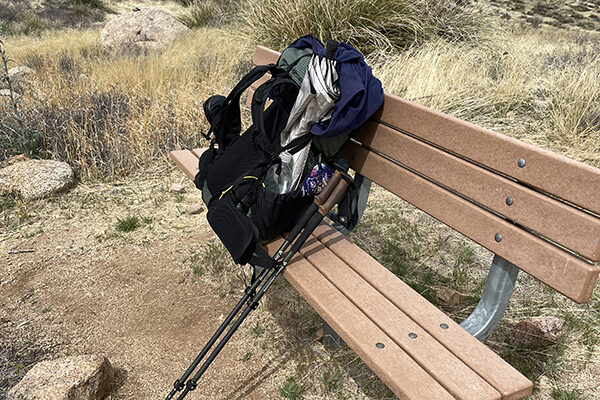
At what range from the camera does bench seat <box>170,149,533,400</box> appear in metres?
1.58

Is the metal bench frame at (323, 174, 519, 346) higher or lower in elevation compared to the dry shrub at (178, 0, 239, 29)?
higher

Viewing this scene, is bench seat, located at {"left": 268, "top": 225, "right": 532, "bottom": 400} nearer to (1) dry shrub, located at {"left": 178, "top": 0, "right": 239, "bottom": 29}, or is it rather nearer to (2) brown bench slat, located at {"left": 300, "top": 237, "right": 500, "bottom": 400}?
(2) brown bench slat, located at {"left": 300, "top": 237, "right": 500, "bottom": 400}

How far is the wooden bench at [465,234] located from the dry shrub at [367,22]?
4110 mm

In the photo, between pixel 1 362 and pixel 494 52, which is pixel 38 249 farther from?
pixel 494 52

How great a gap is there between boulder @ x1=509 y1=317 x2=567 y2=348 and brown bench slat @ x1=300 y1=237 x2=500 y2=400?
0.85m

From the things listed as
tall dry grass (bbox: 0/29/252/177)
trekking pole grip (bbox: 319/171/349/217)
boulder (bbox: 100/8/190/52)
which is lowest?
boulder (bbox: 100/8/190/52)

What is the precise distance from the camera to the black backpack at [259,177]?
7.57 feet

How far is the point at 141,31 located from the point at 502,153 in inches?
354

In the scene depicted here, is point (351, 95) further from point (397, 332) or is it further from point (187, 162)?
point (187, 162)

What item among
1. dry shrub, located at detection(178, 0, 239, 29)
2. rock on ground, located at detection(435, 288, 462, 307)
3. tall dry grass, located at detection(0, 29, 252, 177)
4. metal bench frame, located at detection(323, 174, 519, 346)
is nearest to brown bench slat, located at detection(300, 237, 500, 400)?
metal bench frame, located at detection(323, 174, 519, 346)

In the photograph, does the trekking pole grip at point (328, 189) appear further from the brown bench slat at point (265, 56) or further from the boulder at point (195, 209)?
the boulder at point (195, 209)

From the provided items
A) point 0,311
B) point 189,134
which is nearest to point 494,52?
point 189,134

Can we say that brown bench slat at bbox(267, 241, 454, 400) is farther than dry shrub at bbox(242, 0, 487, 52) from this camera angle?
No

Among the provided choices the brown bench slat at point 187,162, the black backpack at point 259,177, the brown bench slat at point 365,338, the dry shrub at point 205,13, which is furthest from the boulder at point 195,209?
the dry shrub at point 205,13
